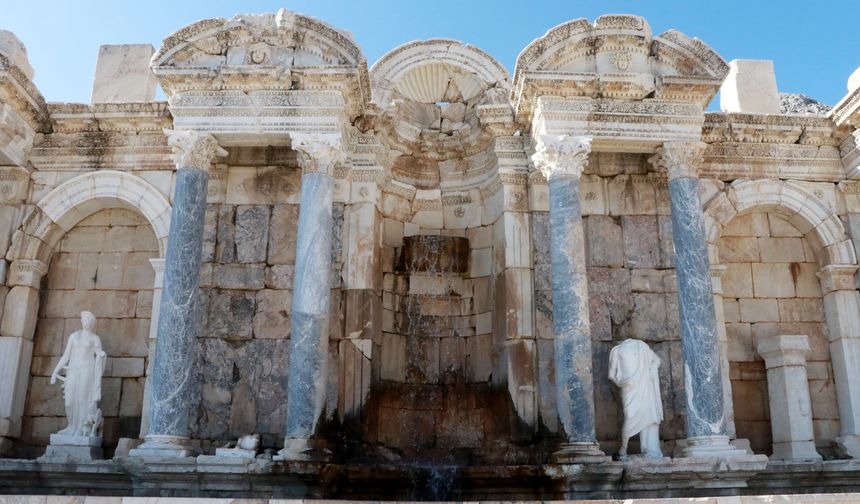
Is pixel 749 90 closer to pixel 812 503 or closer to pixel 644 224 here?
pixel 644 224

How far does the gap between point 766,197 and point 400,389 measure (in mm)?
6244

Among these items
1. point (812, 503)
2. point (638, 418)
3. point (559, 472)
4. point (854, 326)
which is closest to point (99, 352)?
point (559, 472)

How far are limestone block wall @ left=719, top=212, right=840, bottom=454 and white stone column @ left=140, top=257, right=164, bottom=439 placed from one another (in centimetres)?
838

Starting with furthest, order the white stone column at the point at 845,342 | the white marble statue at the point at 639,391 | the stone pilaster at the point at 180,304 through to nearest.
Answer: the white stone column at the point at 845,342
the white marble statue at the point at 639,391
the stone pilaster at the point at 180,304

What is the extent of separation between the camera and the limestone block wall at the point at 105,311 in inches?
471

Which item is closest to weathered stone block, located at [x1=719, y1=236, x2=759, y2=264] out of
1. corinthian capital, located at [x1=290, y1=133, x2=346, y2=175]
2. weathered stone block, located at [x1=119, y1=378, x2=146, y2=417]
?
corinthian capital, located at [x1=290, y1=133, x2=346, y2=175]

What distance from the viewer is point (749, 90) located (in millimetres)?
13688

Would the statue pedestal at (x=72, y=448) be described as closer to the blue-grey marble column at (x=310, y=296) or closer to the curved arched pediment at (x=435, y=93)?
the blue-grey marble column at (x=310, y=296)

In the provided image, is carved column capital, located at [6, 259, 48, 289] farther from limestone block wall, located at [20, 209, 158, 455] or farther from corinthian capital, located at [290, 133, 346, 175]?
corinthian capital, located at [290, 133, 346, 175]

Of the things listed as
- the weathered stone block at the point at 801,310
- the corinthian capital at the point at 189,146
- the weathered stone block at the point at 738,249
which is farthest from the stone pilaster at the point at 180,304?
the weathered stone block at the point at 801,310

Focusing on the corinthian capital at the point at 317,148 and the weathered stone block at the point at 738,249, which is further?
the weathered stone block at the point at 738,249

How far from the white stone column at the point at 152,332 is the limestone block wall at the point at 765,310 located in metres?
8.38

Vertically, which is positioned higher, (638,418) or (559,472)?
(638,418)

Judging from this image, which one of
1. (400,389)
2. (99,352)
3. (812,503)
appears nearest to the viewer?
(812,503)
